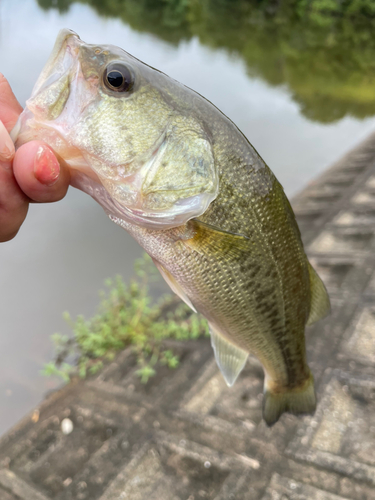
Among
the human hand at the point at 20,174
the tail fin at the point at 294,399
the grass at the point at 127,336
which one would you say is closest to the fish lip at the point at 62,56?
the human hand at the point at 20,174

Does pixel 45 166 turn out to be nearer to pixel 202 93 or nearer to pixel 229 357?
pixel 229 357

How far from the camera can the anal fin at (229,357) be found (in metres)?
1.67

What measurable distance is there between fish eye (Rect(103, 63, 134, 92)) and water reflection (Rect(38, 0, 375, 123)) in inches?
444

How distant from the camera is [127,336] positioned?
362 cm

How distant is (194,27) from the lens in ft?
89.8

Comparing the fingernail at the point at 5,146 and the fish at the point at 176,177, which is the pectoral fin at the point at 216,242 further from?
the fingernail at the point at 5,146

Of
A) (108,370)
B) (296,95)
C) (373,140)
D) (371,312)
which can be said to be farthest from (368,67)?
(108,370)

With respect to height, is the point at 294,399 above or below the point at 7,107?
below

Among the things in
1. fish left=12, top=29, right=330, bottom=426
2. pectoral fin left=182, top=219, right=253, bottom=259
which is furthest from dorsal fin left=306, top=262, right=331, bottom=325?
pectoral fin left=182, top=219, right=253, bottom=259

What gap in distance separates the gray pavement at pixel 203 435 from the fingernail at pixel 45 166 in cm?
214

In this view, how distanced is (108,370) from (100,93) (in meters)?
2.81

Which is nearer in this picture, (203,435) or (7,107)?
(7,107)

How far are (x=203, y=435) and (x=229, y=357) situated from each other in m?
1.18

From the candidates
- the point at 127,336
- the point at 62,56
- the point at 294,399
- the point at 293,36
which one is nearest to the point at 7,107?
the point at 62,56
